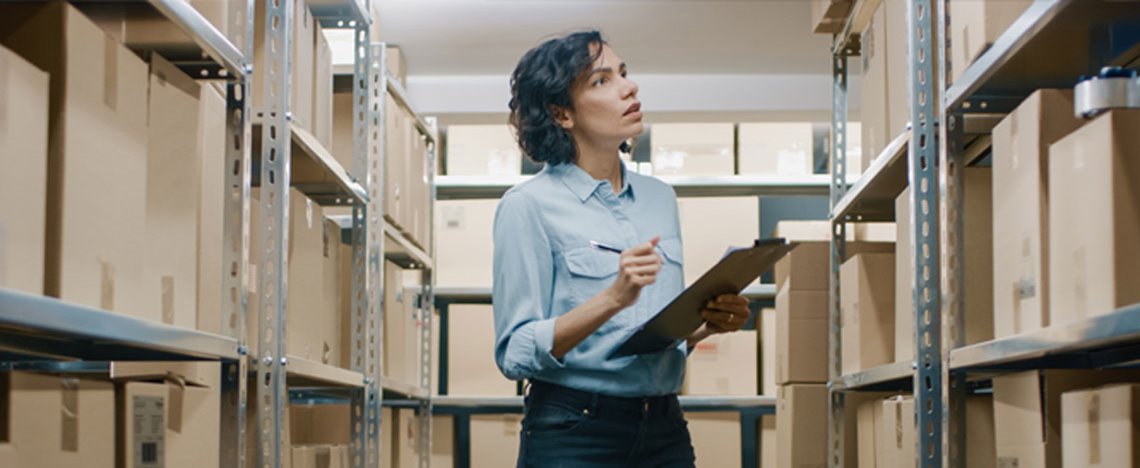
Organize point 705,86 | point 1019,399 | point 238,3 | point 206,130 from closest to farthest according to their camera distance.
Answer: point 1019,399
point 206,130
point 238,3
point 705,86

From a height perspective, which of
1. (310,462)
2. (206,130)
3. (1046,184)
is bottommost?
(310,462)

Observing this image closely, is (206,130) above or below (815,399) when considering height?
above

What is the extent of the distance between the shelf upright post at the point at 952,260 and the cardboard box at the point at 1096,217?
0.43 metres

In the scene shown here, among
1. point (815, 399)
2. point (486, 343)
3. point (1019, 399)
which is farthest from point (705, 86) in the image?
point (1019, 399)

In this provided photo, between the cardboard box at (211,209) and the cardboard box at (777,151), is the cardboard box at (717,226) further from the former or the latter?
the cardboard box at (211,209)

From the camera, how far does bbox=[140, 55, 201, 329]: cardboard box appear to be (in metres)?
1.69

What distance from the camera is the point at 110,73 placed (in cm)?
153

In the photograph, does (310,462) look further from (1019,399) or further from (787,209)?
(787,209)

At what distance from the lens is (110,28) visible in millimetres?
1784

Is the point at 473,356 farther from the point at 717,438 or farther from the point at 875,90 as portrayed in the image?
the point at 875,90

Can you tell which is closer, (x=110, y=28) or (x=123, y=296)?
(x=123, y=296)

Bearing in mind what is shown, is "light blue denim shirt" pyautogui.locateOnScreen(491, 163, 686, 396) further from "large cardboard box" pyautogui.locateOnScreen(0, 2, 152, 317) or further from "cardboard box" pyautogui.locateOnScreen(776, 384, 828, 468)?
"cardboard box" pyautogui.locateOnScreen(776, 384, 828, 468)

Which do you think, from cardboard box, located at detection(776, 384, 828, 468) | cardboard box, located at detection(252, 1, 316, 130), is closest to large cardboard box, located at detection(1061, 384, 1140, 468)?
cardboard box, located at detection(252, 1, 316, 130)

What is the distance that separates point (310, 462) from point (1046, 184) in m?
1.74
